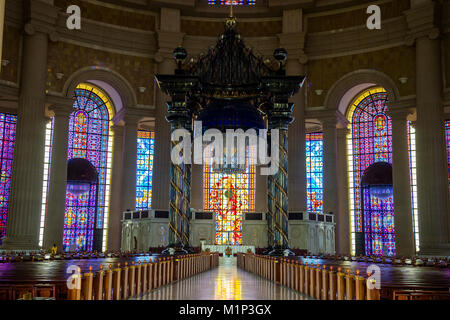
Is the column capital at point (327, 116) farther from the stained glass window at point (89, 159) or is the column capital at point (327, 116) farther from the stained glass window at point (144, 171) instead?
the stained glass window at point (89, 159)

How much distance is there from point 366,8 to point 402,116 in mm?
6663

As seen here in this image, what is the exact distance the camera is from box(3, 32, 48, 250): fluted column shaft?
72.5 feet

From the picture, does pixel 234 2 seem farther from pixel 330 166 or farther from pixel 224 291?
pixel 224 291

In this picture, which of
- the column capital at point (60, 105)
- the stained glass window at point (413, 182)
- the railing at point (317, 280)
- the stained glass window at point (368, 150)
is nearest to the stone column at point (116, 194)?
the column capital at point (60, 105)

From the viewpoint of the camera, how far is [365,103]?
29891mm

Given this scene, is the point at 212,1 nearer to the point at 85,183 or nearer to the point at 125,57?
the point at 125,57

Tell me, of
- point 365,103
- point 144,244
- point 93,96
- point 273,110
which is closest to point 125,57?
point 93,96

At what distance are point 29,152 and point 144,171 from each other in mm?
9647

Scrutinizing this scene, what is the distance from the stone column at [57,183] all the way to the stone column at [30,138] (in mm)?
1398

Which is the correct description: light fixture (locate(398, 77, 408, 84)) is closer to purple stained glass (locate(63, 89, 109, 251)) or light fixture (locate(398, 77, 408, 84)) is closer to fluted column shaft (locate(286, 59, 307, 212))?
fluted column shaft (locate(286, 59, 307, 212))

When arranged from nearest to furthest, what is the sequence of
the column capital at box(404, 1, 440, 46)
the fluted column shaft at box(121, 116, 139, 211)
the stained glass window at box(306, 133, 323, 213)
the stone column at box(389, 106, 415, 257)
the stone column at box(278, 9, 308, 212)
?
the column capital at box(404, 1, 440, 46)
the stone column at box(389, 106, 415, 257)
the stone column at box(278, 9, 308, 212)
the fluted column shaft at box(121, 116, 139, 211)
the stained glass window at box(306, 133, 323, 213)

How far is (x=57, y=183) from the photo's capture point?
80.7 feet

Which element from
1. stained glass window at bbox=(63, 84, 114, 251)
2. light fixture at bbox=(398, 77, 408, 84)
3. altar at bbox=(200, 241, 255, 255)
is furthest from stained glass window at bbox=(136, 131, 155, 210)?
light fixture at bbox=(398, 77, 408, 84)

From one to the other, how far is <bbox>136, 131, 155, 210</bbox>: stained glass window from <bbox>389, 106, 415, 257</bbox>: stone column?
49.5 ft
